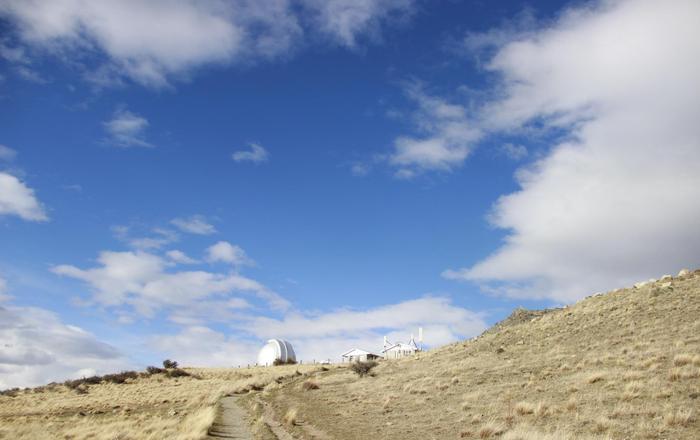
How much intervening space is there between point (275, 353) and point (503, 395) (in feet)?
230

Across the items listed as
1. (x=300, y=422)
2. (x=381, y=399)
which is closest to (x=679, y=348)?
(x=381, y=399)

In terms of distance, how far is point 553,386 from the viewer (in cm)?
2339

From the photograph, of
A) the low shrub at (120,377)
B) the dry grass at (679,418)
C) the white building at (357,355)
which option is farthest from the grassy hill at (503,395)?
the white building at (357,355)

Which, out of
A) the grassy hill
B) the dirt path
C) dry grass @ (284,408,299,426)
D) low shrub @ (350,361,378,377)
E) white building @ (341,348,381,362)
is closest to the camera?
the grassy hill

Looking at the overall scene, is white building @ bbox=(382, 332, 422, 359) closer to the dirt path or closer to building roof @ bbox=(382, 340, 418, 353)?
building roof @ bbox=(382, 340, 418, 353)

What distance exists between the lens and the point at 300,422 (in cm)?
2378

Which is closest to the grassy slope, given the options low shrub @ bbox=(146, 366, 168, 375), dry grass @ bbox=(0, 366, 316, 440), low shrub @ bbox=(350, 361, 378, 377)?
low shrub @ bbox=(350, 361, 378, 377)

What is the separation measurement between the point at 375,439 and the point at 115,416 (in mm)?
25004

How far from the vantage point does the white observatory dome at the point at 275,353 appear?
88062 mm

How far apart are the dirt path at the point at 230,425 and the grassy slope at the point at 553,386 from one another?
2.25 metres

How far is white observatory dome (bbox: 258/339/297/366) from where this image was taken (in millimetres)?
88062

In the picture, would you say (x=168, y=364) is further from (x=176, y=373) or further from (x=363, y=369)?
(x=363, y=369)

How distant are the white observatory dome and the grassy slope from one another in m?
42.2

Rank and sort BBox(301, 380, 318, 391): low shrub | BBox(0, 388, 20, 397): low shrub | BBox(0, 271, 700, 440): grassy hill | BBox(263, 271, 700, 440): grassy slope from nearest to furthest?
BBox(263, 271, 700, 440): grassy slope, BBox(0, 271, 700, 440): grassy hill, BBox(301, 380, 318, 391): low shrub, BBox(0, 388, 20, 397): low shrub
